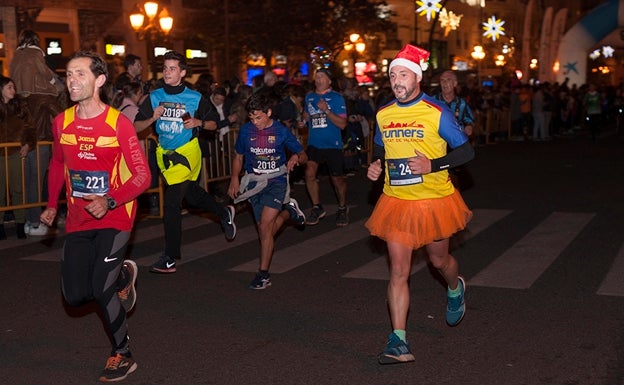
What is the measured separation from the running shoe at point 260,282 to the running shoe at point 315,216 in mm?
3721

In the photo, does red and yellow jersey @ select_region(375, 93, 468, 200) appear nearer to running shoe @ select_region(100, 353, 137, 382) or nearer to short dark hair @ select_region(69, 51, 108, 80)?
short dark hair @ select_region(69, 51, 108, 80)

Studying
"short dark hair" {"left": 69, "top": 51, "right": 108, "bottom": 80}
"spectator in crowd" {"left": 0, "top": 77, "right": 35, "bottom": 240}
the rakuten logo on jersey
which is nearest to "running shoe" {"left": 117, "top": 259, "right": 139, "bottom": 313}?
"short dark hair" {"left": 69, "top": 51, "right": 108, "bottom": 80}

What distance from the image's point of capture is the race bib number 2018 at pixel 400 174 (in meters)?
6.03

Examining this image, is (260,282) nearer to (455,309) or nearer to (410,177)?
(455,309)

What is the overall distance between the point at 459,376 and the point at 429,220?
0.99 meters

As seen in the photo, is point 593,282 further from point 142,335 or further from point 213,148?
point 213,148

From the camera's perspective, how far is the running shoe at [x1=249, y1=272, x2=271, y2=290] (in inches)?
322

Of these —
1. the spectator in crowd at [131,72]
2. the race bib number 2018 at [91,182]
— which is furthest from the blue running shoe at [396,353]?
the spectator in crowd at [131,72]

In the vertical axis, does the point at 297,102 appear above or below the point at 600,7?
below

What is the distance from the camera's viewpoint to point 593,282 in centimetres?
820

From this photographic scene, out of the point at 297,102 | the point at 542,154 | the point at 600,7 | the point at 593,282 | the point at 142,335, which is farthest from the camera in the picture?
the point at 600,7

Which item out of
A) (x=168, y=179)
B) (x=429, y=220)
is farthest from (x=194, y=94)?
(x=429, y=220)

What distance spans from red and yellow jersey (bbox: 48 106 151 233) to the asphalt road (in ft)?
3.20

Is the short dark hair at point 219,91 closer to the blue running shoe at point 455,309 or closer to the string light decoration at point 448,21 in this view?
the blue running shoe at point 455,309
